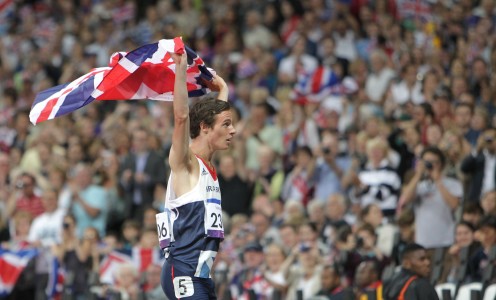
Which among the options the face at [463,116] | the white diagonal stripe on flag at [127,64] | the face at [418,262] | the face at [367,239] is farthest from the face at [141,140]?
the white diagonal stripe on flag at [127,64]

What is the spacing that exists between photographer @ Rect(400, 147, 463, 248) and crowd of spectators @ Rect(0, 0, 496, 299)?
2 cm

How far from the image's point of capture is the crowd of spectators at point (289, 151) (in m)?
13.7

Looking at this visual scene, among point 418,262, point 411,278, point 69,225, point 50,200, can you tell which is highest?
point 50,200

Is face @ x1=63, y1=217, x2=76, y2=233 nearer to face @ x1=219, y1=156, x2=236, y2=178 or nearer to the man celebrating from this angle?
face @ x1=219, y1=156, x2=236, y2=178

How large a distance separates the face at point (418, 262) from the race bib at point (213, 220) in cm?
273

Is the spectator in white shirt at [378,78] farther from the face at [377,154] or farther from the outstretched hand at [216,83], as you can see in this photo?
the outstretched hand at [216,83]

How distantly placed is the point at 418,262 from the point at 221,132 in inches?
112

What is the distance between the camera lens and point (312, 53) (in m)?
19.4

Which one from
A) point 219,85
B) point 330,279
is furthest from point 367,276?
point 219,85

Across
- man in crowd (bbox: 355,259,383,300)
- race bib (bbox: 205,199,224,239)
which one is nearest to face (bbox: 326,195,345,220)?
man in crowd (bbox: 355,259,383,300)

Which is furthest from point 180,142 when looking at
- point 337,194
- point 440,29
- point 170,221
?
point 440,29

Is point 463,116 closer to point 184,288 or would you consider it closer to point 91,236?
point 91,236

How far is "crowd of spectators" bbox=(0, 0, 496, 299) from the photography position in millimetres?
13727

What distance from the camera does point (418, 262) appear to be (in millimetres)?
10828
